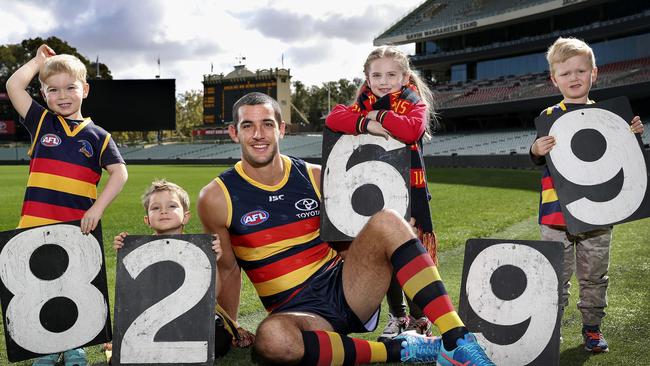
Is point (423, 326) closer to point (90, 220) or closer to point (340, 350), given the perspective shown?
point (340, 350)

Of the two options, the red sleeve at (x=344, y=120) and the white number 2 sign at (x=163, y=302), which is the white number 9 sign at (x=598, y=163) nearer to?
the red sleeve at (x=344, y=120)

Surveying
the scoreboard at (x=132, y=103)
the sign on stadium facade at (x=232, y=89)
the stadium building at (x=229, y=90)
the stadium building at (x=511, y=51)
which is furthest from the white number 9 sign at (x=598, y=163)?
the sign on stadium facade at (x=232, y=89)

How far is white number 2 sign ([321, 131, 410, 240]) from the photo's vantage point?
3.28m

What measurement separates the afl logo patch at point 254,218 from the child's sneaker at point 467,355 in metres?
1.15

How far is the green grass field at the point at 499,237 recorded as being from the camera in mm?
3430

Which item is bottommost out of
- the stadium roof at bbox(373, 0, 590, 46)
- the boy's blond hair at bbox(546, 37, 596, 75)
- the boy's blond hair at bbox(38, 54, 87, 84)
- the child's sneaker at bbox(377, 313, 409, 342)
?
the child's sneaker at bbox(377, 313, 409, 342)

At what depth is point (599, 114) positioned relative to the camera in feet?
A: 11.5

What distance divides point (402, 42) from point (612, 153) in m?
50.2

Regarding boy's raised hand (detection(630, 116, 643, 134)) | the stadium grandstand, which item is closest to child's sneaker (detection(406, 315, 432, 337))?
boy's raised hand (detection(630, 116, 643, 134))

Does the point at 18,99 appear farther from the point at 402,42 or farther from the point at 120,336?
the point at 402,42

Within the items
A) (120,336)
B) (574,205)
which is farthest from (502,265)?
(120,336)

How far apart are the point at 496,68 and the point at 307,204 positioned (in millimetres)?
45284

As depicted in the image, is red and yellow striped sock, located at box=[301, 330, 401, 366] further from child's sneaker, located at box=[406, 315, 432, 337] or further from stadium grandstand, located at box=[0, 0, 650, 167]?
stadium grandstand, located at box=[0, 0, 650, 167]

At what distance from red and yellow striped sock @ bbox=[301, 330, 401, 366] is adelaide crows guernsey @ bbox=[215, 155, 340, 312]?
353 mm
